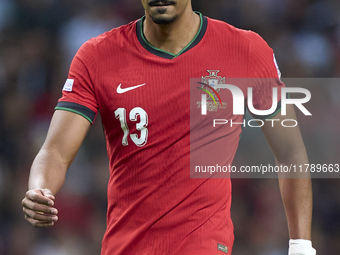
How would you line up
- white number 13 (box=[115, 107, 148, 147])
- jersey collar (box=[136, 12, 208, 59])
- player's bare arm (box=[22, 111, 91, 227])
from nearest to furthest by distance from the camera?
1. player's bare arm (box=[22, 111, 91, 227])
2. white number 13 (box=[115, 107, 148, 147])
3. jersey collar (box=[136, 12, 208, 59])

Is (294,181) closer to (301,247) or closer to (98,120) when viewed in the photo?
(301,247)

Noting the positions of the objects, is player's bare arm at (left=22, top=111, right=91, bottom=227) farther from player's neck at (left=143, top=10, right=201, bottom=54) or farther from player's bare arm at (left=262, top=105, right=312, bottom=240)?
player's bare arm at (left=262, top=105, right=312, bottom=240)

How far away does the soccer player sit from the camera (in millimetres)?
2502

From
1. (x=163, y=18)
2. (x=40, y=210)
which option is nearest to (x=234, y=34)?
(x=163, y=18)

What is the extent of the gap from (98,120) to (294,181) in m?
3.40

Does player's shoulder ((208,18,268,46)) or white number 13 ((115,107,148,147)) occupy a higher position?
player's shoulder ((208,18,268,46))

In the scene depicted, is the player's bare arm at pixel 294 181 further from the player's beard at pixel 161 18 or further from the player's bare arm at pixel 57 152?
the player's bare arm at pixel 57 152

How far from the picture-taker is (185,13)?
2.77 metres

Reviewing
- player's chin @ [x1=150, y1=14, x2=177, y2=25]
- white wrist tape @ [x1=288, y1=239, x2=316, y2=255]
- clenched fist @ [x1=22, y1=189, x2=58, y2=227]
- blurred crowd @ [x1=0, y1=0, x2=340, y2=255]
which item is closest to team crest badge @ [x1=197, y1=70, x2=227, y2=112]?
player's chin @ [x1=150, y1=14, x2=177, y2=25]

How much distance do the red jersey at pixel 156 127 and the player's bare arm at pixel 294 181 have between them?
0.27 m

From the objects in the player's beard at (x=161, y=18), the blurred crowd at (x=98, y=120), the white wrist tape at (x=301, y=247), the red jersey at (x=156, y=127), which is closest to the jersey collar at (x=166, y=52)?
the red jersey at (x=156, y=127)

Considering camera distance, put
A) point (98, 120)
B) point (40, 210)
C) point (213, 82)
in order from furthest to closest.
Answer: point (98, 120) → point (213, 82) → point (40, 210)

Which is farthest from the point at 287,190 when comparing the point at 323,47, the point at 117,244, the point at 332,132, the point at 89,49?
the point at 323,47

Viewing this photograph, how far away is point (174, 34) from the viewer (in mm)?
2768
